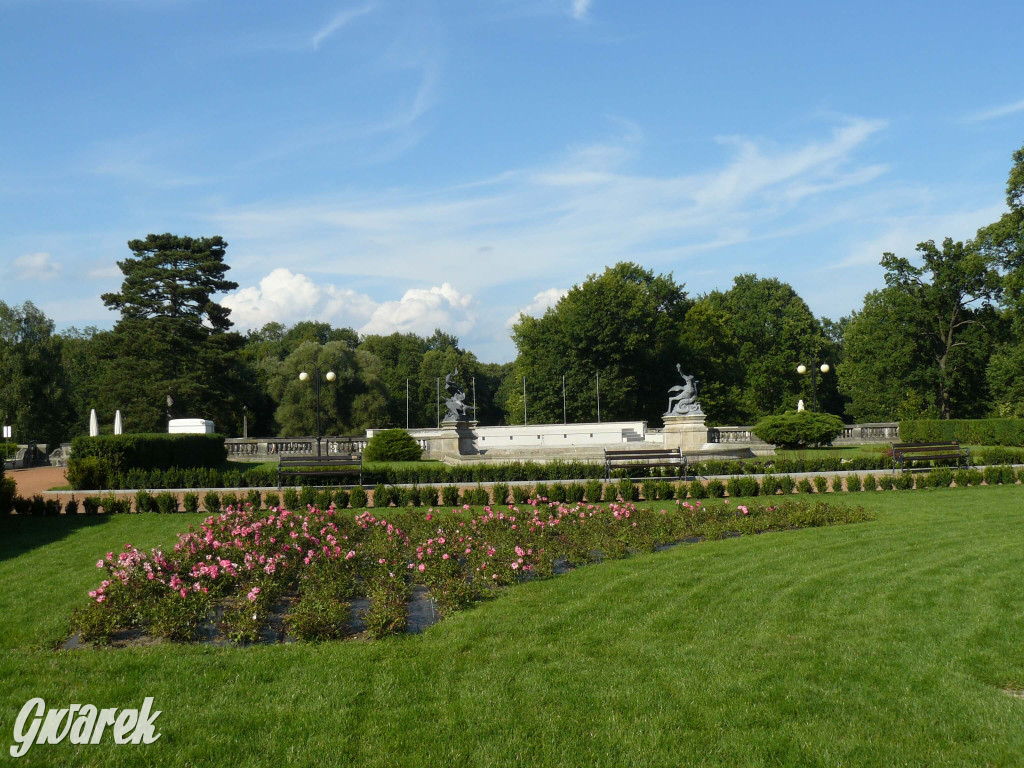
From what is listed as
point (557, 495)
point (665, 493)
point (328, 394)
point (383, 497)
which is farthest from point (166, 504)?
point (328, 394)

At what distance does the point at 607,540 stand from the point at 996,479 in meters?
12.4

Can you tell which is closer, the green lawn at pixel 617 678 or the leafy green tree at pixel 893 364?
the green lawn at pixel 617 678

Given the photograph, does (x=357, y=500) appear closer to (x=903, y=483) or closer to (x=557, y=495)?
A: (x=557, y=495)

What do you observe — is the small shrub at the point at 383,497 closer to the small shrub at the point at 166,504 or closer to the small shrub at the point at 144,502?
the small shrub at the point at 144,502

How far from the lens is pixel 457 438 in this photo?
98.7 ft

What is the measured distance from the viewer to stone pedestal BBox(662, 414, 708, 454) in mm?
29422

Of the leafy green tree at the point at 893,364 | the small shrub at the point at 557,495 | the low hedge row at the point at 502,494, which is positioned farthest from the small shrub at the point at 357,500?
the leafy green tree at the point at 893,364

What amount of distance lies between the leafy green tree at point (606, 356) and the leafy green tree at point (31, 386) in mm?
29328

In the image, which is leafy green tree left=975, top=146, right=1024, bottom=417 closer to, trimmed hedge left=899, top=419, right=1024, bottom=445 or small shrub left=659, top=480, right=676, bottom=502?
trimmed hedge left=899, top=419, right=1024, bottom=445

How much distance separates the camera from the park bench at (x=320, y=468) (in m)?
18.3

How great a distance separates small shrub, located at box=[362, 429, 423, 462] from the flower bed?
49.0 ft

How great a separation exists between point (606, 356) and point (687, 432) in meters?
22.8

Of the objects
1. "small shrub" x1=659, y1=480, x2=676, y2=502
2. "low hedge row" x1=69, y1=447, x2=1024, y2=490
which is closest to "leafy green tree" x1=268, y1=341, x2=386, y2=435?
"low hedge row" x1=69, y1=447, x2=1024, y2=490

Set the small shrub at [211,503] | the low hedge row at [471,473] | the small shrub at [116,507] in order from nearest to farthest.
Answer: the small shrub at [116,507], the small shrub at [211,503], the low hedge row at [471,473]
